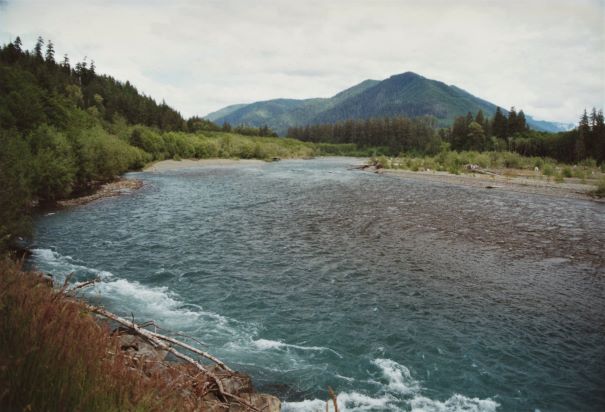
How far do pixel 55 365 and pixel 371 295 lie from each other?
14815 millimetres

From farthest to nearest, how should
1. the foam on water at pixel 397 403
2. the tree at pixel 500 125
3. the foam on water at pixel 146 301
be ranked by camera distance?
1. the tree at pixel 500 125
2. the foam on water at pixel 146 301
3. the foam on water at pixel 397 403

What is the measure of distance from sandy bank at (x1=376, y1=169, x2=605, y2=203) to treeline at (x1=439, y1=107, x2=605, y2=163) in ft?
129

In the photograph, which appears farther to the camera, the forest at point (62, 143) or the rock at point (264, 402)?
the forest at point (62, 143)

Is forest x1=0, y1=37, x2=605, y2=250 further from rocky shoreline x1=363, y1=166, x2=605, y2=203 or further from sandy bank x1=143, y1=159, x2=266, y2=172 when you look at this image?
rocky shoreline x1=363, y1=166, x2=605, y2=203

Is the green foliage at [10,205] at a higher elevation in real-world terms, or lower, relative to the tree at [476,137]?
lower

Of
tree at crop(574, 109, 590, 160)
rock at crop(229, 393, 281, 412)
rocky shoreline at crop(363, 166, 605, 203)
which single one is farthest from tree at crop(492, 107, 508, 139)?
rock at crop(229, 393, 281, 412)

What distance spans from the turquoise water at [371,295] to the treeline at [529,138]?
68.9 m

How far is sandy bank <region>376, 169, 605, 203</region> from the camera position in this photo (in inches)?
2031

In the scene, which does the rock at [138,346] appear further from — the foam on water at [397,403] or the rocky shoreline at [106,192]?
the rocky shoreline at [106,192]

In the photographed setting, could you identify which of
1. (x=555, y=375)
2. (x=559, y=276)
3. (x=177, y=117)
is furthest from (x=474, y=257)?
(x=177, y=117)

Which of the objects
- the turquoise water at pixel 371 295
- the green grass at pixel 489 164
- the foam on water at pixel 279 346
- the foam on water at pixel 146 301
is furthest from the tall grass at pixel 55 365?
the green grass at pixel 489 164

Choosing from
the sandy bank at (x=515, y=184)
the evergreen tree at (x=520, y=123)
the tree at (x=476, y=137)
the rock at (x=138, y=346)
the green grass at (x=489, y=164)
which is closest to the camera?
the rock at (x=138, y=346)

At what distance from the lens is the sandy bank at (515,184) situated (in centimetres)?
5159

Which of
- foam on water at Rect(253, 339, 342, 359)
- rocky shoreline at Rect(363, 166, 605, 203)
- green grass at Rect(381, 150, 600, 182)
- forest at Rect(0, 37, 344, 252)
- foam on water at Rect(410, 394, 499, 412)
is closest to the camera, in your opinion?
foam on water at Rect(410, 394, 499, 412)
